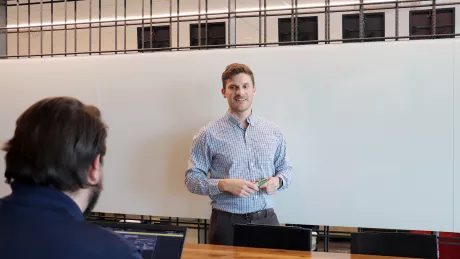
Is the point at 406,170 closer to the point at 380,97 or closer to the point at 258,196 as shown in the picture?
the point at 380,97

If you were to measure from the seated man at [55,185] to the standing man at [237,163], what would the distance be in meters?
1.75

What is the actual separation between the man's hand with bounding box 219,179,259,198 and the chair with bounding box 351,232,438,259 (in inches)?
27.7

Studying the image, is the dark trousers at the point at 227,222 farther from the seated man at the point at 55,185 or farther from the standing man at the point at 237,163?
the seated man at the point at 55,185

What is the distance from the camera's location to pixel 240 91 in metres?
2.95

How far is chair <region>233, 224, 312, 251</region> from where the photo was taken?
2.33 metres

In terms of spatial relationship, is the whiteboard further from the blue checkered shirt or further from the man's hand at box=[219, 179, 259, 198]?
the man's hand at box=[219, 179, 259, 198]

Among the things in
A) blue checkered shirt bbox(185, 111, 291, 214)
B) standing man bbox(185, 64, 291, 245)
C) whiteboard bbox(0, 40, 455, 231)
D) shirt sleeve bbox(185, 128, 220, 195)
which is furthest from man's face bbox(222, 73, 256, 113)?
whiteboard bbox(0, 40, 455, 231)

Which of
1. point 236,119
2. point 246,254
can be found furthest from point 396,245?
point 236,119

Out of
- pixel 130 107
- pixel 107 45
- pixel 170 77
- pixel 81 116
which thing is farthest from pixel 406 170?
pixel 107 45

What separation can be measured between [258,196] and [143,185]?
1237mm

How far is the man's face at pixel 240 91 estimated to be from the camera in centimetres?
295

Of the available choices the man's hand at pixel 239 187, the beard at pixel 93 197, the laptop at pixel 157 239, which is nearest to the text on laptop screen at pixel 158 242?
the laptop at pixel 157 239

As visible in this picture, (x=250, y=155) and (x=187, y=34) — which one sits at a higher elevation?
(x=187, y=34)

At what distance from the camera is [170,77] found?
143 inches
